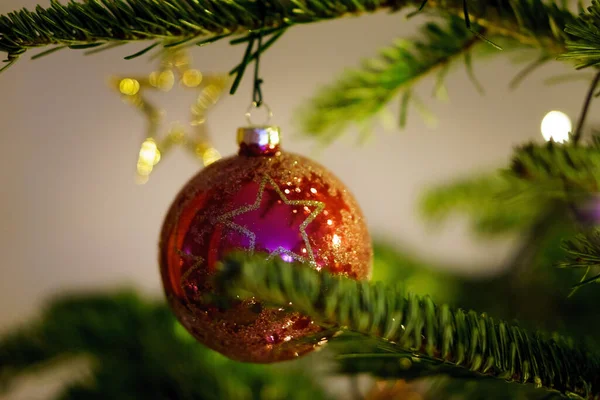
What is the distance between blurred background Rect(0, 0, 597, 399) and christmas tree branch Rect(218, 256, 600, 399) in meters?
0.76

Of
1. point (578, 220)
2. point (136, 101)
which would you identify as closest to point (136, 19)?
point (578, 220)

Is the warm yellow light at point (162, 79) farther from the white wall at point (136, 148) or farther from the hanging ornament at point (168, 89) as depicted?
the white wall at point (136, 148)

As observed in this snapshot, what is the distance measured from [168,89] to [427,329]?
2.62 feet

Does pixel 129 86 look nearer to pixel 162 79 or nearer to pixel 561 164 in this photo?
pixel 162 79

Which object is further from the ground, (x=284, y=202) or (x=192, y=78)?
(x=192, y=78)

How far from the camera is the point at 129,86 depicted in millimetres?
911

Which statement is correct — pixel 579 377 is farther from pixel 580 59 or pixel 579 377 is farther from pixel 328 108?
pixel 328 108

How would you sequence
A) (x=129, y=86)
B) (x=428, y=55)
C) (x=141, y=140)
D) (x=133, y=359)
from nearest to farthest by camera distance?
(x=428, y=55) → (x=133, y=359) → (x=129, y=86) → (x=141, y=140)

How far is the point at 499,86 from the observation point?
130cm

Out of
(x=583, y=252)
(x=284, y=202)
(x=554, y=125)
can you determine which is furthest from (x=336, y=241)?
(x=554, y=125)

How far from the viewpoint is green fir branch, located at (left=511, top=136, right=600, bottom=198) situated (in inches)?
15.8

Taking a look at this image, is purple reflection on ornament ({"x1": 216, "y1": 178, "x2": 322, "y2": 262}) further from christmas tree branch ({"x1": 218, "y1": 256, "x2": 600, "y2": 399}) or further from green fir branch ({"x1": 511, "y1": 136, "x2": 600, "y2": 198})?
green fir branch ({"x1": 511, "y1": 136, "x2": 600, "y2": 198})

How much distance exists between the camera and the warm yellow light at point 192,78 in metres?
0.96

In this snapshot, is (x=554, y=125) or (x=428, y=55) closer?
(x=428, y=55)
